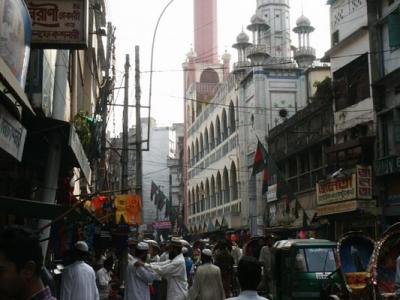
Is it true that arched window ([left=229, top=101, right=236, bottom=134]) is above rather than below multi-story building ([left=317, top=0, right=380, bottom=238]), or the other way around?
above

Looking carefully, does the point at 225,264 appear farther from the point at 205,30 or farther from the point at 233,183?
the point at 205,30

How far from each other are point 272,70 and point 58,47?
3240 centimetres

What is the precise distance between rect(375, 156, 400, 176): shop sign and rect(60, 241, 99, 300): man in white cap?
55.4 feet

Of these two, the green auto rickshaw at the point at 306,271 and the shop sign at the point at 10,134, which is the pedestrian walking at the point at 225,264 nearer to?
the green auto rickshaw at the point at 306,271

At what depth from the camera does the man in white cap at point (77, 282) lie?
7.43 meters

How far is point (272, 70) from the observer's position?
40.8 metres

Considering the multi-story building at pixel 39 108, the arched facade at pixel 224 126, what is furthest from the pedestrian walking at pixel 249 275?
the arched facade at pixel 224 126

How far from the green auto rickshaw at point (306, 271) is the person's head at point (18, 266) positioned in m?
10.4

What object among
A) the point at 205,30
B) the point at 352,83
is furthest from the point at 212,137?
the point at 352,83

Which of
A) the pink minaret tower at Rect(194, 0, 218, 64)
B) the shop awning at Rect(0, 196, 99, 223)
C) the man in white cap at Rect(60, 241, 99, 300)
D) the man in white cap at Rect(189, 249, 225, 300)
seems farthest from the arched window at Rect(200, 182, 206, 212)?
the man in white cap at Rect(60, 241, 99, 300)

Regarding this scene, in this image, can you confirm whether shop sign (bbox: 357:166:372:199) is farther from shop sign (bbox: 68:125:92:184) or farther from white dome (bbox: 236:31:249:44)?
white dome (bbox: 236:31:249:44)

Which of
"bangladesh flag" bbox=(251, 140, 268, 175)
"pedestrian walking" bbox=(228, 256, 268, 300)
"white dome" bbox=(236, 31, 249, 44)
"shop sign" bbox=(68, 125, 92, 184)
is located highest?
"white dome" bbox=(236, 31, 249, 44)

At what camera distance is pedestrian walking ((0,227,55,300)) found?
2.93 meters

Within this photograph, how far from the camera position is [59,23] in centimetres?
943
